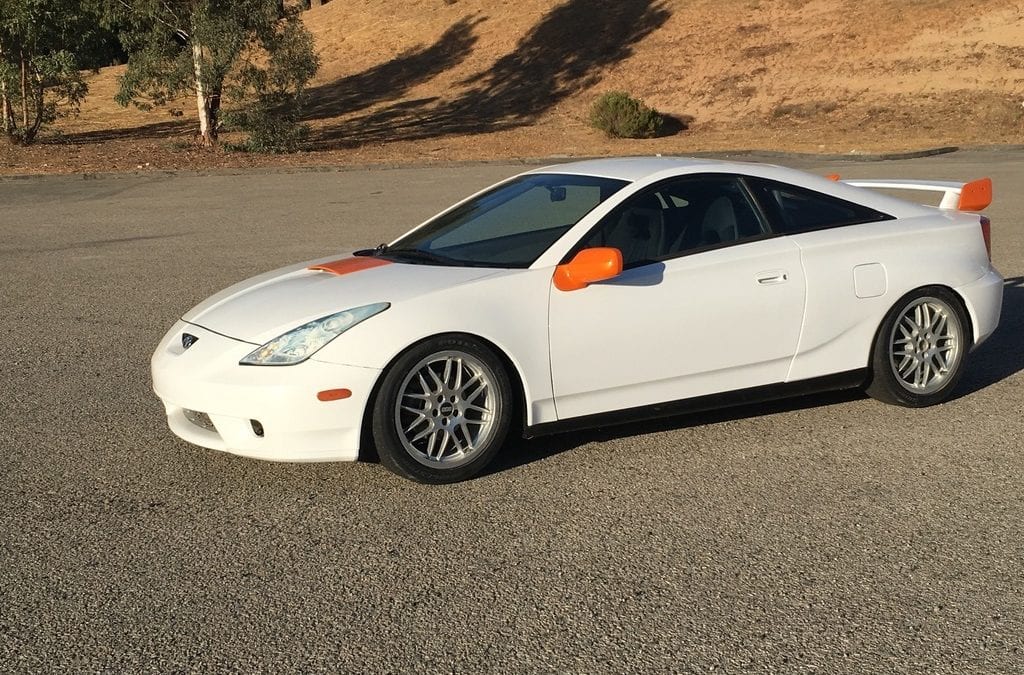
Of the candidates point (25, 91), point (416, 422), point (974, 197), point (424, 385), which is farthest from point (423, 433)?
point (25, 91)

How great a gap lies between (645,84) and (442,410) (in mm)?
38563

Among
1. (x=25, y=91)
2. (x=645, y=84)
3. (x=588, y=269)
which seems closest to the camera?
(x=588, y=269)

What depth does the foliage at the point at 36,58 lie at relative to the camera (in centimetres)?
2666

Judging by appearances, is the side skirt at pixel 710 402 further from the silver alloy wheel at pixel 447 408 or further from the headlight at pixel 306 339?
Answer: the headlight at pixel 306 339

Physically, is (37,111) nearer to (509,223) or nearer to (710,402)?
(509,223)

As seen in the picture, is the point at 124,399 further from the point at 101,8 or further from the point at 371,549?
the point at 101,8

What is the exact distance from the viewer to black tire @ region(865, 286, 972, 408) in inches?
247

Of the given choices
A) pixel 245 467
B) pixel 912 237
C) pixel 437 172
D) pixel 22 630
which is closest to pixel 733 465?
pixel 912 237

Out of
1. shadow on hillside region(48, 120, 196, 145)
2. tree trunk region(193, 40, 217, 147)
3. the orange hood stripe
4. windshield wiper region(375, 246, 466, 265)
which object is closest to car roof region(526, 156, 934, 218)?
windshield wiper region(375, 246, 466, 265)

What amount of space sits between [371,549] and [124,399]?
2.84 metres

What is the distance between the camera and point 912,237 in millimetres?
6348

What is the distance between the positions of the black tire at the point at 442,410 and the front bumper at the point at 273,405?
0.13 meters

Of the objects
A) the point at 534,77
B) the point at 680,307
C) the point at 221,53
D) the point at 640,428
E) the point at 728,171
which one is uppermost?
the point at 221,53

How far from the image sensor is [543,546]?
14.9 ft
